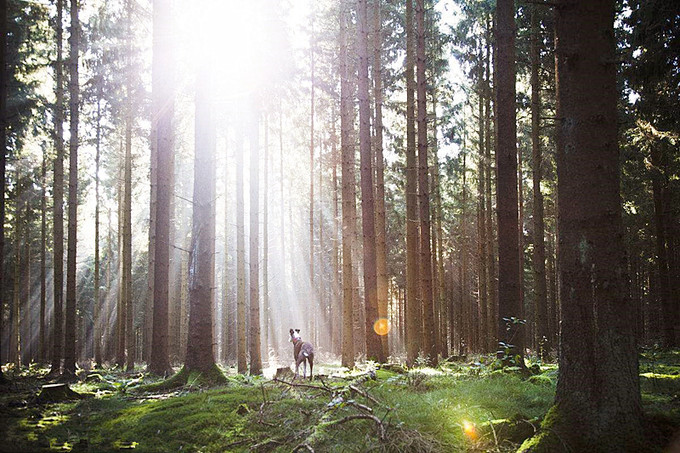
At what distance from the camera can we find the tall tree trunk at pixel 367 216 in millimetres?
13203

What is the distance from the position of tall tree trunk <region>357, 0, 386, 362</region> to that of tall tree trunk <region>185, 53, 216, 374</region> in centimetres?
481

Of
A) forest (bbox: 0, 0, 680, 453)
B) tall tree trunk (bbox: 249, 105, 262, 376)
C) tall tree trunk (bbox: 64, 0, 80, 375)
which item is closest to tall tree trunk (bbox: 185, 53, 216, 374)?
forest (bbox: 0, 0, 680, 453)

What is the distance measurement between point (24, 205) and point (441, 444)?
31003mm

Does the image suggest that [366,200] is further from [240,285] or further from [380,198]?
[240,285]

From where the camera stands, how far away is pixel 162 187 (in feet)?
45.8

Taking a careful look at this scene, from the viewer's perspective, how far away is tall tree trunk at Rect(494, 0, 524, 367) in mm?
9180

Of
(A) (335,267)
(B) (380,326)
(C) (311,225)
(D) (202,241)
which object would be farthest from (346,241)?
(A) (335,267)

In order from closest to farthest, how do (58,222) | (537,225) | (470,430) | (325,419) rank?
(470,430)
(325,419)
(58,222)
(537,225)

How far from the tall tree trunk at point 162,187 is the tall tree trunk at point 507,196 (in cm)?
904

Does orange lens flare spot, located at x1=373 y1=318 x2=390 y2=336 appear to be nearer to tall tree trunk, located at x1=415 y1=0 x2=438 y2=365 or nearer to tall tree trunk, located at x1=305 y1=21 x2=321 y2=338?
tall tree trunk, located at x1=415 y1=0 x2=438 y2=365

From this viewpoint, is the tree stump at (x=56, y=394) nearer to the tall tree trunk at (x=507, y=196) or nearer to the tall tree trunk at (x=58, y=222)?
the tall tree trunk at (x=58, y=222)

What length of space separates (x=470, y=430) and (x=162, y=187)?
39.0 ft

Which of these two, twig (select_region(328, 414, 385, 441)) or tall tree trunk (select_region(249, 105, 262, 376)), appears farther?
tall tree trunk (select_region(249, 105, 262, 376))

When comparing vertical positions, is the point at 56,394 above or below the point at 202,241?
below
